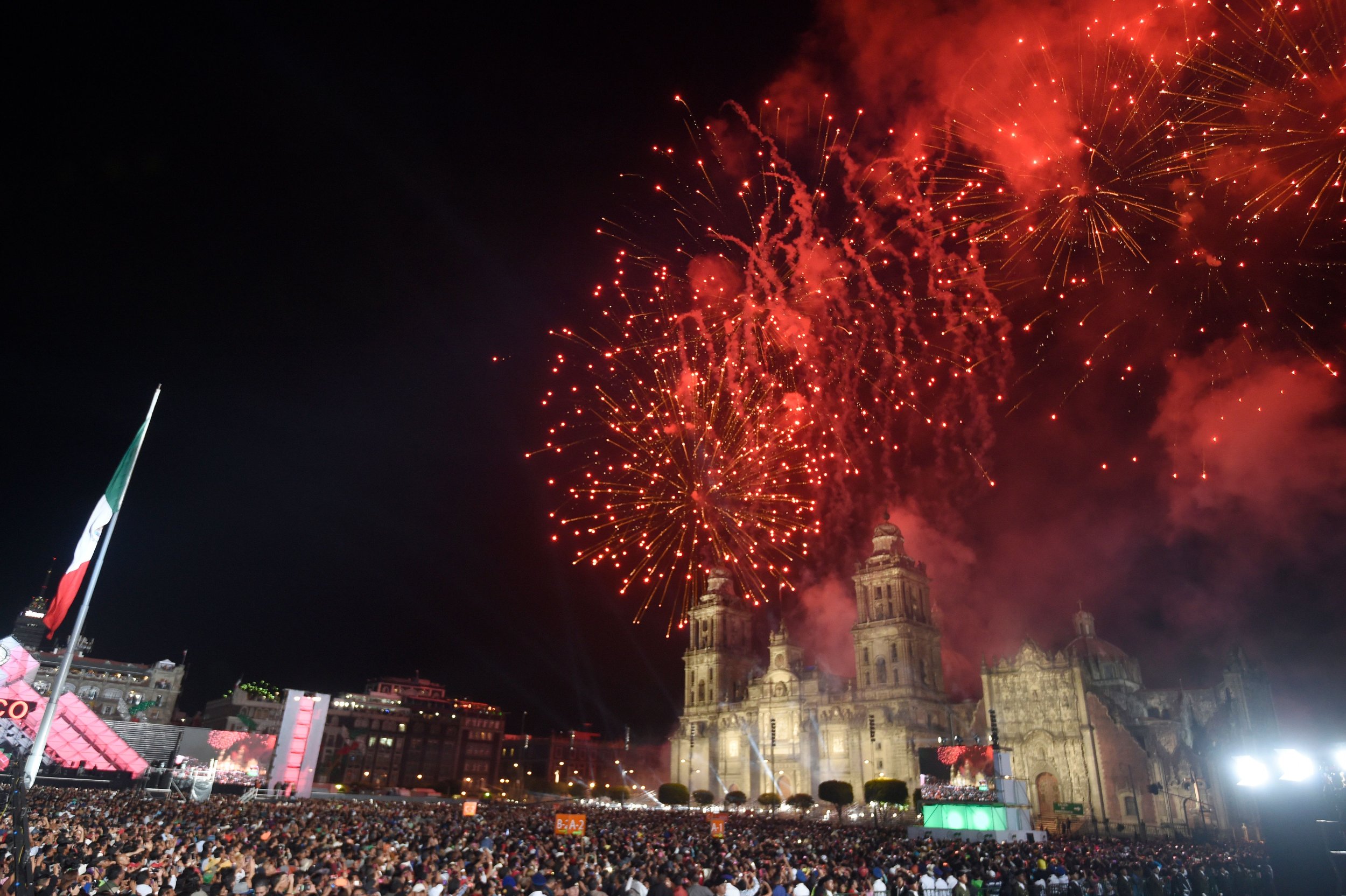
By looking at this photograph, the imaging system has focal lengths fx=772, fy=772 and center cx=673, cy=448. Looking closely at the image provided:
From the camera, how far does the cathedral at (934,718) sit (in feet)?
172

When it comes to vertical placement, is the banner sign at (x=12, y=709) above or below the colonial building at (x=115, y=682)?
below

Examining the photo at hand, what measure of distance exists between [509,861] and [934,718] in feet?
199

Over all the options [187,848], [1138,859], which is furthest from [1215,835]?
[187,848]

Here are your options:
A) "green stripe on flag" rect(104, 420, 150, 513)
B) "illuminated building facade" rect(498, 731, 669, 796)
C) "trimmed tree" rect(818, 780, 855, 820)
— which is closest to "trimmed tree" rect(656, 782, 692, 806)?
"trimmed tree" rect(818, 780, 855, 820)

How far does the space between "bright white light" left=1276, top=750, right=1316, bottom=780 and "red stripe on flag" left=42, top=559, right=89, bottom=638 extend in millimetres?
25137

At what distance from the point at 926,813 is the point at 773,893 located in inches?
1306

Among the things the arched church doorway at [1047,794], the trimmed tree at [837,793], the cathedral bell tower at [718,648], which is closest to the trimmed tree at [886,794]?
the trimmed tree at [837,793]

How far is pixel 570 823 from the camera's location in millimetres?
24000

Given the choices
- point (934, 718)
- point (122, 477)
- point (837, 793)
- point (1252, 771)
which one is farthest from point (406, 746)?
point (1252, 771)

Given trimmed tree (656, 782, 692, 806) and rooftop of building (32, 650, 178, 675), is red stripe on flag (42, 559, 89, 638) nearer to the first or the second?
trimmed tree (656, 782, 692, 806)

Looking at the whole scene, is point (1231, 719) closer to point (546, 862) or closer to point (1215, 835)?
point (1215, 835)

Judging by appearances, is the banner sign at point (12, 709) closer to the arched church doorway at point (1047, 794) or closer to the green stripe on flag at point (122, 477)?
the green stripe on flag at point (122, 477)

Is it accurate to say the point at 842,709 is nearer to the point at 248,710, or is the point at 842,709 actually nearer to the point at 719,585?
the point at 719,585

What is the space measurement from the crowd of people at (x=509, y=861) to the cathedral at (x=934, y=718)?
2147cm
